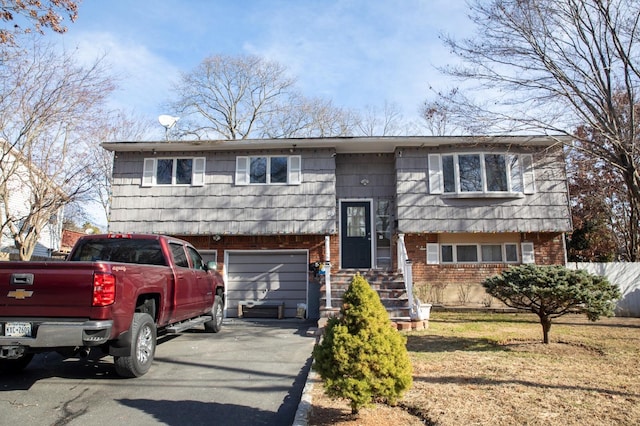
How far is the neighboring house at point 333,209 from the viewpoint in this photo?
41.1 feet

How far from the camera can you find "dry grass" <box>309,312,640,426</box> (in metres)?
3.90

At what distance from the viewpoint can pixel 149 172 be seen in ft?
43.4

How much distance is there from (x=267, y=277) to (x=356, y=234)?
3.05 m

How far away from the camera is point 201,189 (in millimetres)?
13016

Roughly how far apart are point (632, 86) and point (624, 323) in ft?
18.4

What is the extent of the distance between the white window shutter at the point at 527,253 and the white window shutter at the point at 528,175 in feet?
5.30

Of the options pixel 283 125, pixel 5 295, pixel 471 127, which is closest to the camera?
pixel 5 295

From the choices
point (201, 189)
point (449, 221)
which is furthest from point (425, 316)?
point (201, 189)

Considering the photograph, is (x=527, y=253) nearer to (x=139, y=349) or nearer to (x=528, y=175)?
(x=528, y=175)

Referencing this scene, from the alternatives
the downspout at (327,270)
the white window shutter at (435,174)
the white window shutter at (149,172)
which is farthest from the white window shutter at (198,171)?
the white window shutter at (435,174)

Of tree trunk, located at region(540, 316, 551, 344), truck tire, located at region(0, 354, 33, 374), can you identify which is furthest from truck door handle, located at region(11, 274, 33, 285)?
tree trunk, located at region(540, 316, 551, 344)

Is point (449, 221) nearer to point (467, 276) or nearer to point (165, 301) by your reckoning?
point (467, 276)

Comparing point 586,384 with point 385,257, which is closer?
point 586,384

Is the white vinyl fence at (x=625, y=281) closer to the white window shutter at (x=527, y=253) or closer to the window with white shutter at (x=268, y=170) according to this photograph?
the white window shutter at (x=527, y=253)
